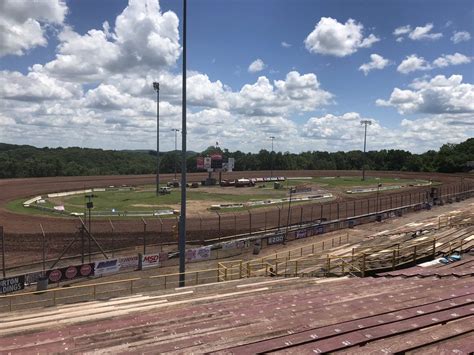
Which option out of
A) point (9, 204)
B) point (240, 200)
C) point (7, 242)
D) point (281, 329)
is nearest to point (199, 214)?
point (240, 200)

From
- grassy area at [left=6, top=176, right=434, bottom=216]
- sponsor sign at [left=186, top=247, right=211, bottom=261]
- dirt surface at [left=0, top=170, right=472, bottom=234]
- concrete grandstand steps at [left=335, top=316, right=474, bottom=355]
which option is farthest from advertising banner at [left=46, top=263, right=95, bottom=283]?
grassy area at [left=6, top=176, right=434, bottom=216]

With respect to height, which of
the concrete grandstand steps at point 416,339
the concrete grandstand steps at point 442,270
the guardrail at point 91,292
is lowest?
the guardrail at point 91,292

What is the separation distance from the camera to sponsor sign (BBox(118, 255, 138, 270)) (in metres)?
25.4

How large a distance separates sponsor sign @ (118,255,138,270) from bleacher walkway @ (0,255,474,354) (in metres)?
11.1

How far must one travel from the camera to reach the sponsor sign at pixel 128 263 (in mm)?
25406

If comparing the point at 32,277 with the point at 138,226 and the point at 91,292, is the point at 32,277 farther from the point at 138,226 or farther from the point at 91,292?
the point at 138,226

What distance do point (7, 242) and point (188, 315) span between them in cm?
2762

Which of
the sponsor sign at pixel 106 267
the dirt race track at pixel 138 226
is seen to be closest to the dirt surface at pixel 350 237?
the sponsor sign at pixel 106 267

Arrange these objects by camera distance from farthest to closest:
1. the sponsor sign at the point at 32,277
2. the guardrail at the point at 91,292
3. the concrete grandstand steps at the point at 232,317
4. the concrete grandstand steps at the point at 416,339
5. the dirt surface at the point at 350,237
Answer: the dirt surface at the point at 350,237 → the sponsor sign at the point at 32,277 → the guardrail at the point at 91,292 → the concrete grandstand steps at the point at 232,317 → the concrete grandstand steps at the point at 416,339

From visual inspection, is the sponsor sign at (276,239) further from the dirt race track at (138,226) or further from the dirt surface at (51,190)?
the dirt surface at (51,190)

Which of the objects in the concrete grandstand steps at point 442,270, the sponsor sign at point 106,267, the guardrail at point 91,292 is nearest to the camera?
the concrete grandstand steps at point 442,270

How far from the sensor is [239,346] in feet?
23.3

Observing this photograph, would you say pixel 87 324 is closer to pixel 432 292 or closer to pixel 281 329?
pixel 281 329

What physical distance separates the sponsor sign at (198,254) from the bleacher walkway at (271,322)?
14.0 metres
